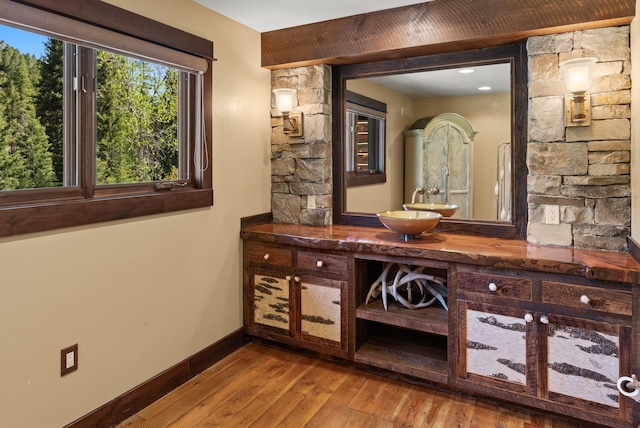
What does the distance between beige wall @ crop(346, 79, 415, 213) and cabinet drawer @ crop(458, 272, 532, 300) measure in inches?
34.0

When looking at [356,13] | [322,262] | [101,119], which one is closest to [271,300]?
[322,262]

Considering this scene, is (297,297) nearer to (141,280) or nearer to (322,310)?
(322,310)

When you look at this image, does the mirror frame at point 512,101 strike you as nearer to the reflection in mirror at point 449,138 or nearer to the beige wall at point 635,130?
the reflection in mirror at point 449,138

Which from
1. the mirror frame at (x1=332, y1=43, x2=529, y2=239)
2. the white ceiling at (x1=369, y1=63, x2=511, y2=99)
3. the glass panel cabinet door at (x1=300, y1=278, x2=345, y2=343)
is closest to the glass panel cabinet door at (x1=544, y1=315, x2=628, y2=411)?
the mirror frame at (x1=332, y1=43, x2=529, y2=239)

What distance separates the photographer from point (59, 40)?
6.54ft

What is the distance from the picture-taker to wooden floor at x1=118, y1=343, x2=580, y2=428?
2234mm

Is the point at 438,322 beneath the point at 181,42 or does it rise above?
beneath

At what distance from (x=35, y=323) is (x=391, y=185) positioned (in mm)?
2242

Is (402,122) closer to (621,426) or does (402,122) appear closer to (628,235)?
(628,235)

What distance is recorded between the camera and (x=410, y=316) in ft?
8.48

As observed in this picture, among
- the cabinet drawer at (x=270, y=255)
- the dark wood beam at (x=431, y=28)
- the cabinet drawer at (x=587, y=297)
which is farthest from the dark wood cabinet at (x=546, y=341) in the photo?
the dark wood beam at (x=431, y=28)

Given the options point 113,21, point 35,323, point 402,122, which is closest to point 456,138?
point 402,122

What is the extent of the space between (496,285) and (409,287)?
593 mm

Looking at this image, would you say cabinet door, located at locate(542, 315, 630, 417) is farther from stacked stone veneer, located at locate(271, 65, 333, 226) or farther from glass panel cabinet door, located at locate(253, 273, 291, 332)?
stacked stone veneer, located at locate(271, 65, 333, 226)
